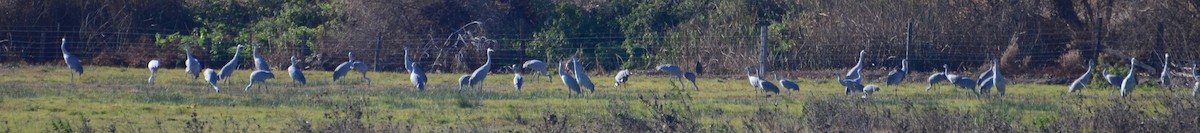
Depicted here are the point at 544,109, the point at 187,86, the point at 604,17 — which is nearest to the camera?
the point at 544,109

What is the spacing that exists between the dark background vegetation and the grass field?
8.26ft

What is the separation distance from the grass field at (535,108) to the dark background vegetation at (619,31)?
8.26 feet

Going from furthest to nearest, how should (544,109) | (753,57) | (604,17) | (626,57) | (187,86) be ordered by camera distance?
(604,17) < (626,57) < (753,57) < (187,86) < (544,109)

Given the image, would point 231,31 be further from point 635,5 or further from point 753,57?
point 753,57

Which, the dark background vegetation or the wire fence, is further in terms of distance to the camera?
the dark background vegetation

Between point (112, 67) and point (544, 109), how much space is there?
11.8m

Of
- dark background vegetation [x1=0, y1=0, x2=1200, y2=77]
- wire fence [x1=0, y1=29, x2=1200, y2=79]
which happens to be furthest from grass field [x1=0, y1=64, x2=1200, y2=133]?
dark background vegetation [x1=0, y1=0, x2=1200, y2=77]

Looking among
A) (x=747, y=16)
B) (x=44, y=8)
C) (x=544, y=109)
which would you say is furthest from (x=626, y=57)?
(x=544, y=109)

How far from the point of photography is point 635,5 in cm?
2770

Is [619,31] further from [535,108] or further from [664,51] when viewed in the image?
[535,108]

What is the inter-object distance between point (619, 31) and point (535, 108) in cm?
1296

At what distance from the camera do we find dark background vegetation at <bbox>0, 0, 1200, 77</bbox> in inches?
907

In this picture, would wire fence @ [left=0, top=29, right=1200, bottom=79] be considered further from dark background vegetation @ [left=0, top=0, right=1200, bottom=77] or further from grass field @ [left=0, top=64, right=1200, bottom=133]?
grass field @ [left=0, top=64, right=1200, bottom=133]

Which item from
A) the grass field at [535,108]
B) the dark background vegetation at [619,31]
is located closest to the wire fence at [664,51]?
the dark background vegetation at [619,31]
